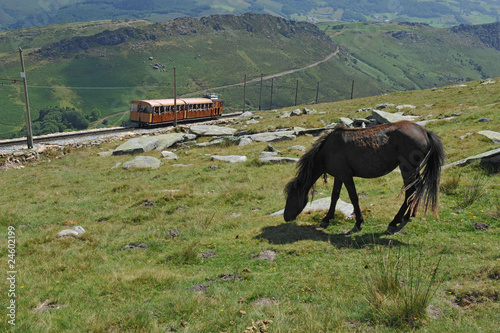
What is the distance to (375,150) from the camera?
30.5 feet

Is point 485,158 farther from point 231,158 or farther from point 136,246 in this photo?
point 231,158

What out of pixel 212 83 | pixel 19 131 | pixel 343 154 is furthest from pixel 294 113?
pixel 212 83

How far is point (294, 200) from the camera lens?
1035cm

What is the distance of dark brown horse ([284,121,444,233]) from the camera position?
8719 mm

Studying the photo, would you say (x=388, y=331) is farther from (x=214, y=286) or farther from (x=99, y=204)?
(x=99, y=204)

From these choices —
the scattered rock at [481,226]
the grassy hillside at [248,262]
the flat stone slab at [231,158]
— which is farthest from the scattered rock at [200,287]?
the flat stone slab at [231,158]

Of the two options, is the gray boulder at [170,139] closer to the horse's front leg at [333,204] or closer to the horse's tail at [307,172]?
the horse's tail at [307,172]

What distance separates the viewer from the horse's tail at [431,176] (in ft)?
28.4

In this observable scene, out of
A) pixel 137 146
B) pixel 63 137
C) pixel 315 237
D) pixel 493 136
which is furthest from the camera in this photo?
pixel 63 137

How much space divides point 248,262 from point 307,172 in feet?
10.7

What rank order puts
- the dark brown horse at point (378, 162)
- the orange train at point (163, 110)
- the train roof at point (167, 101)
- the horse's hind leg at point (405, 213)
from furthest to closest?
the train roof at point (167, 101) → the orange train at point (163, 110) → the horse's hind leg at point (405, 213) → the dark brown horse at point (378, 162)

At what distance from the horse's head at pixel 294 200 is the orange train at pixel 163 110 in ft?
130

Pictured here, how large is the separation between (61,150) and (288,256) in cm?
3164

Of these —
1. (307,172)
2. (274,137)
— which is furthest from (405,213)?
(274,137)
